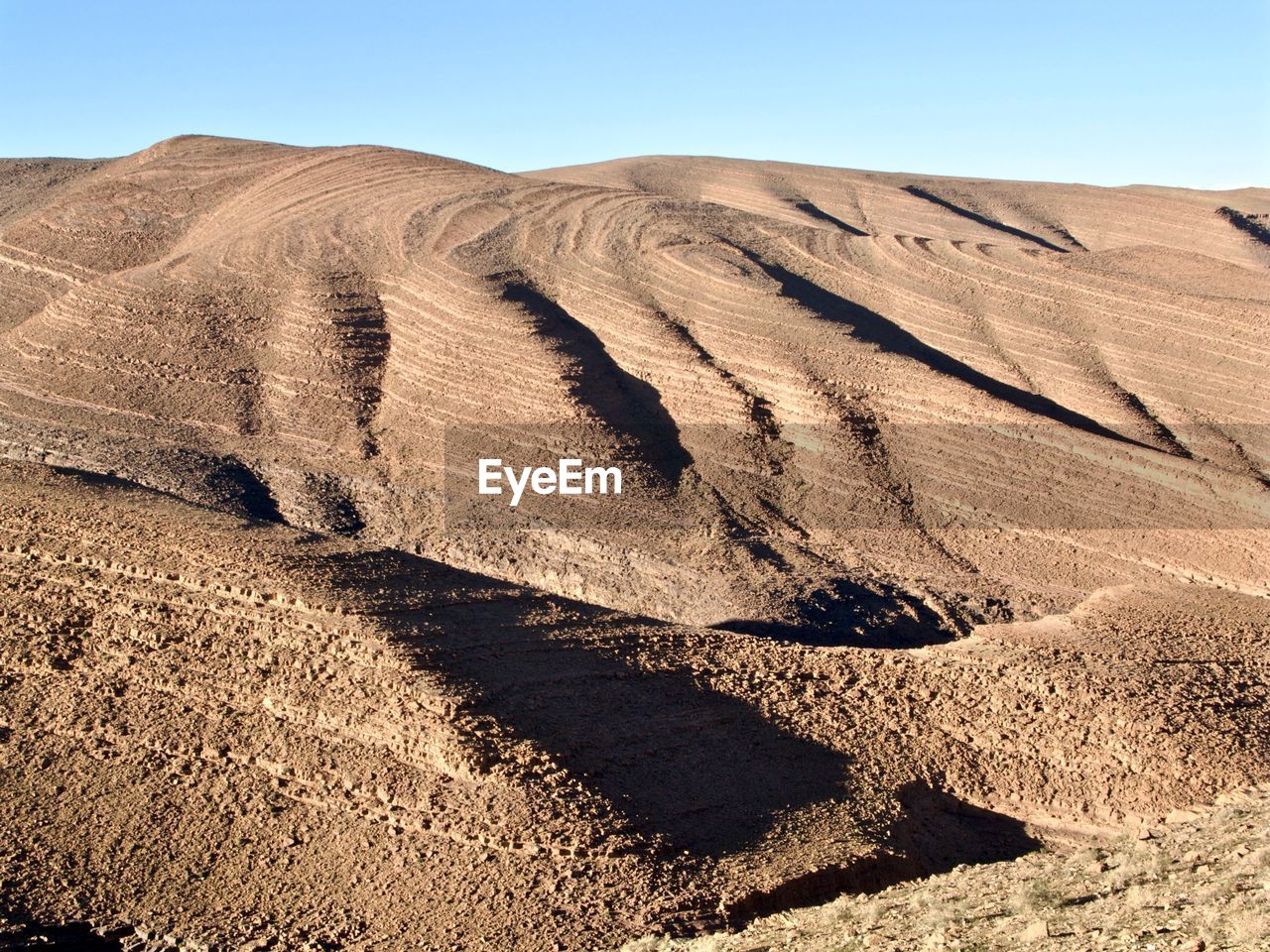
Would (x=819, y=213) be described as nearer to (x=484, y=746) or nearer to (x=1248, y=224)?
(x=1248, y=224)

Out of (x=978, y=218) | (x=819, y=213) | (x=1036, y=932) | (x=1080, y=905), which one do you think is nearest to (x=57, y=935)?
(x=1036, y=932)

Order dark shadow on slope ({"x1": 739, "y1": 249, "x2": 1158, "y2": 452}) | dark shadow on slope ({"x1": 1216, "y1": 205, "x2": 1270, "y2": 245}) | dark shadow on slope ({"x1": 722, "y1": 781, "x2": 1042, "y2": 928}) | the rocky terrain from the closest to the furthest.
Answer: the rocky terrain
dark shadow on slope ({"x1": 722, "y1": 781, "x2": 1042, "y2": 928})
dark shadow on slope ({"x1": 739, "y1": 249, "x2": 1158, "y2": 452})
dark shadow on slope ({"x1": 1216, "y1": 205, "x2": 1270, "y2": 245})

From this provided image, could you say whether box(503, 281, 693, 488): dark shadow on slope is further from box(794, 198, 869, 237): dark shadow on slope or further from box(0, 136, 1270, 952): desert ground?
box(794, 198, 869, 237): dark shadow on slope

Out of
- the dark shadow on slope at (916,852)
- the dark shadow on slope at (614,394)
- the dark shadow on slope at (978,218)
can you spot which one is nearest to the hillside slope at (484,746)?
the dark shadow on slope at (916,852)

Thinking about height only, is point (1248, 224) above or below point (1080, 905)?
above

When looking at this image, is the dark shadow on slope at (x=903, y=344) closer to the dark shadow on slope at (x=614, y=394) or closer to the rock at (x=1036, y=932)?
the dark shadow on slope at (x=614, y=394)

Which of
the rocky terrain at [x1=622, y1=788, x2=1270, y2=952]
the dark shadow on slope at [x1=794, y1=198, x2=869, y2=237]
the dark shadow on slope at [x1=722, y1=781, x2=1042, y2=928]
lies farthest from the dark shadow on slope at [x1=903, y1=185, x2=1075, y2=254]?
the rocky terrain at [x1=622, y1=788, x2=1270, y2=952]
